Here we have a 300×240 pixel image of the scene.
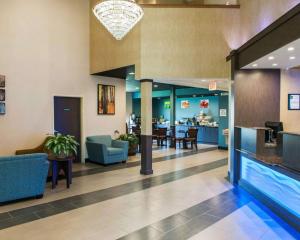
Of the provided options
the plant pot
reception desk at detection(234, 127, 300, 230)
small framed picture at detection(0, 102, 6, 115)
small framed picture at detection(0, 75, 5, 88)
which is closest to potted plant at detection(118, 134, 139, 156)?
the plant pot

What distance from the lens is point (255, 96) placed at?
5.66m

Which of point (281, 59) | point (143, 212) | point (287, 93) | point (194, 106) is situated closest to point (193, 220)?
point (143, 212)

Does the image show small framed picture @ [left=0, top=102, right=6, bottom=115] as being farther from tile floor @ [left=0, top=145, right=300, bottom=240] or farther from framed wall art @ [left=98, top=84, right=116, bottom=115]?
framed wall art @ [left=98, top=84, right=116, bottom=115]

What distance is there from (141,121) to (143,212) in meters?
2.91

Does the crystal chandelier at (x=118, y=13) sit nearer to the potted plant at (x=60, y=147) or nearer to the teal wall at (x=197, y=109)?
the potted plant at (x=60, y=147)

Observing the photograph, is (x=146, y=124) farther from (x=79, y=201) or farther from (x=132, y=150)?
(x=132, y=150)

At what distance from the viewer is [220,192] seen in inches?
197

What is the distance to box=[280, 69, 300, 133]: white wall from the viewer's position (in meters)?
5.72

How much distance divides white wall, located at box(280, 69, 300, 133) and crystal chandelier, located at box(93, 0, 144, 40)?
3.58 meters

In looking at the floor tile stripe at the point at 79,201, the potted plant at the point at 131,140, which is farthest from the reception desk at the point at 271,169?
the potted plant at the point at 131,140

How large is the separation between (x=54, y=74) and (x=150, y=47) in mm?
2909

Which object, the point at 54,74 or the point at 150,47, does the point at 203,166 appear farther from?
the point at 54,74

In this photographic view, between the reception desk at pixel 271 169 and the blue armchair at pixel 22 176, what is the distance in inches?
152

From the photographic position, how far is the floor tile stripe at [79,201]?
3.74m
